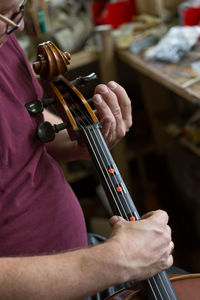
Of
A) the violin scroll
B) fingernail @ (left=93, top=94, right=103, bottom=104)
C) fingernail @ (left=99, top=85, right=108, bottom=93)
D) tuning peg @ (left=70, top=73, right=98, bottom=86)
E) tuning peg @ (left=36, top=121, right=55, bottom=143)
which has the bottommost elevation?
tuning peg @ (left=36, top=121, right=55, bottom=143)

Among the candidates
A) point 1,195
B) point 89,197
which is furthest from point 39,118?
point 89,197

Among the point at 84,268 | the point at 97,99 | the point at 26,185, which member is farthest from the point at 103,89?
the point at 84,268

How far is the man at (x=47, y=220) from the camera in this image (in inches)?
27.3

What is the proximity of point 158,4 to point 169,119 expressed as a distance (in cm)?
50

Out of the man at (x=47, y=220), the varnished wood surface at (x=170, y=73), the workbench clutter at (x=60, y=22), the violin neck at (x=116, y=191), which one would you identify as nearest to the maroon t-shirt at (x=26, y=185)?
the man at (x=47, y=220)

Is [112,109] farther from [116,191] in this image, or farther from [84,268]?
[84,268]

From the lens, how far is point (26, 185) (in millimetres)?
884

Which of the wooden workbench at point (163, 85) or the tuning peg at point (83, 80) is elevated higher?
the tuning peg at point (83, 80)

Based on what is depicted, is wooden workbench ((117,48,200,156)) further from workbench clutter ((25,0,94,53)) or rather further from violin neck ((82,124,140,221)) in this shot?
violin neck ((82,124,140,221))

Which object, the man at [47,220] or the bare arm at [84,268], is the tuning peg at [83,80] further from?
the bare arm at [84,268]

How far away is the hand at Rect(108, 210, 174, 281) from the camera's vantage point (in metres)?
0.70

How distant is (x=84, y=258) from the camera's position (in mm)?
700

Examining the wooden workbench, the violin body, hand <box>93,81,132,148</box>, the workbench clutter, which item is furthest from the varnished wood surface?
the violin body

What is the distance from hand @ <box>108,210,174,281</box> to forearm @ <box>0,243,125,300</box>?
0.07 ft
